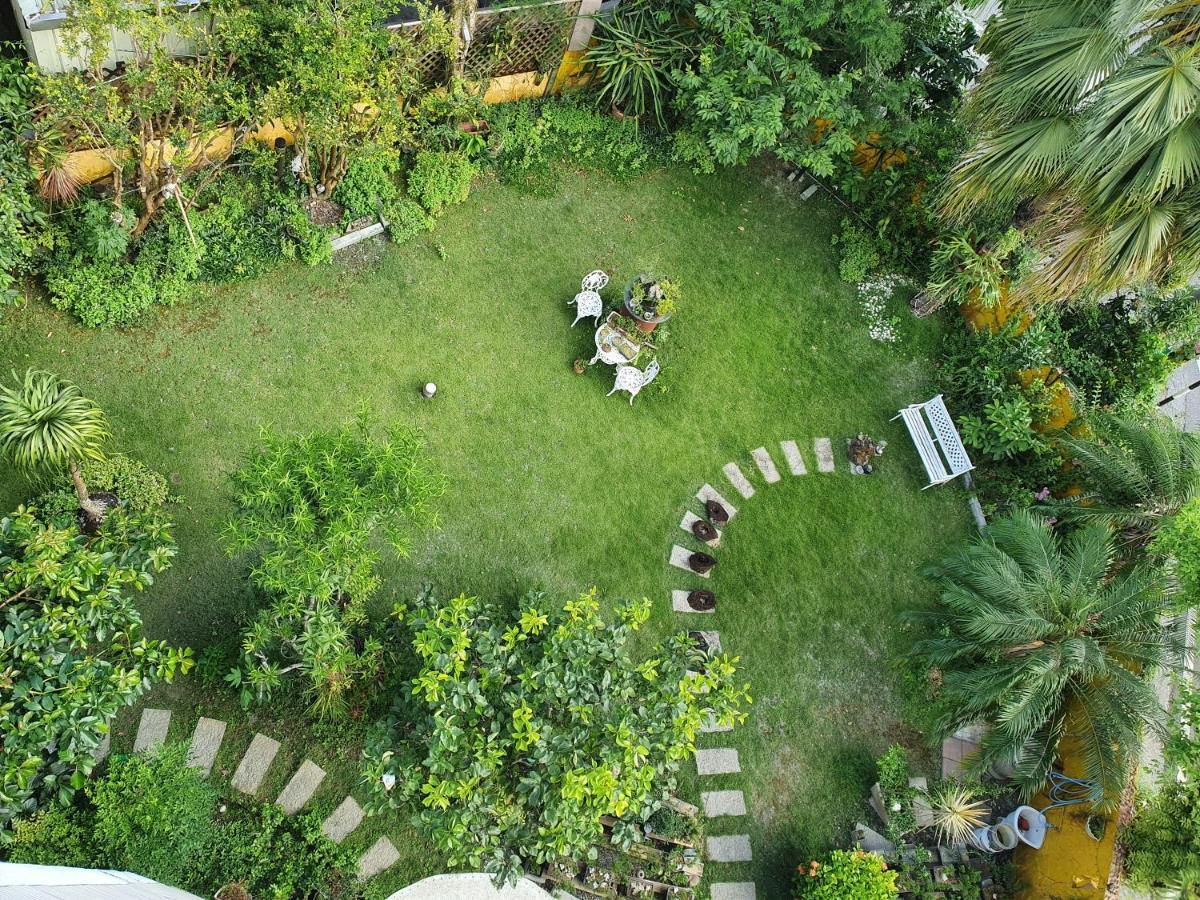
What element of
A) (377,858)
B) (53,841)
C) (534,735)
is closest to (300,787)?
(377,858)

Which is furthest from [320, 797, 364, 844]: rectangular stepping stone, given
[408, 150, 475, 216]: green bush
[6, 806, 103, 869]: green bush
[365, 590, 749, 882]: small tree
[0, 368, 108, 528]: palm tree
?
[408, 150, 475, 216]: green bush

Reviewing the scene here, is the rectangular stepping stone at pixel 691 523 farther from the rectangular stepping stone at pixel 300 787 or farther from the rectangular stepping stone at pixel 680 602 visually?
the rectangular stepping stone at pixel 300 787

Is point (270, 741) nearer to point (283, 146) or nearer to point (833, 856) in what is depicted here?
point (833, 856)

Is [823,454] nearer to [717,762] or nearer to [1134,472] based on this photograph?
[1134,472]

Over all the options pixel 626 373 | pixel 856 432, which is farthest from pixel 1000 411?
pixel 626 373

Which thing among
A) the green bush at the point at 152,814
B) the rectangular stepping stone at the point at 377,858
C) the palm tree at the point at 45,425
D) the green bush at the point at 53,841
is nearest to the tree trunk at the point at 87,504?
the palm tree at the point at 45,425

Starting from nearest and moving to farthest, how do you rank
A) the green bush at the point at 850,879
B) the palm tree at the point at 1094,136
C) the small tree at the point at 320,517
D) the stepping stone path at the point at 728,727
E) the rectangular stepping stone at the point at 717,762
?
1. the small tree at the point at 320,517
2. the palm tree at the point at 1094,136
3. the green bush at the point at 850,879
4. the stepping stone path at the point at 728,727
5. the rectangular stepping stone at the point at 717,762
